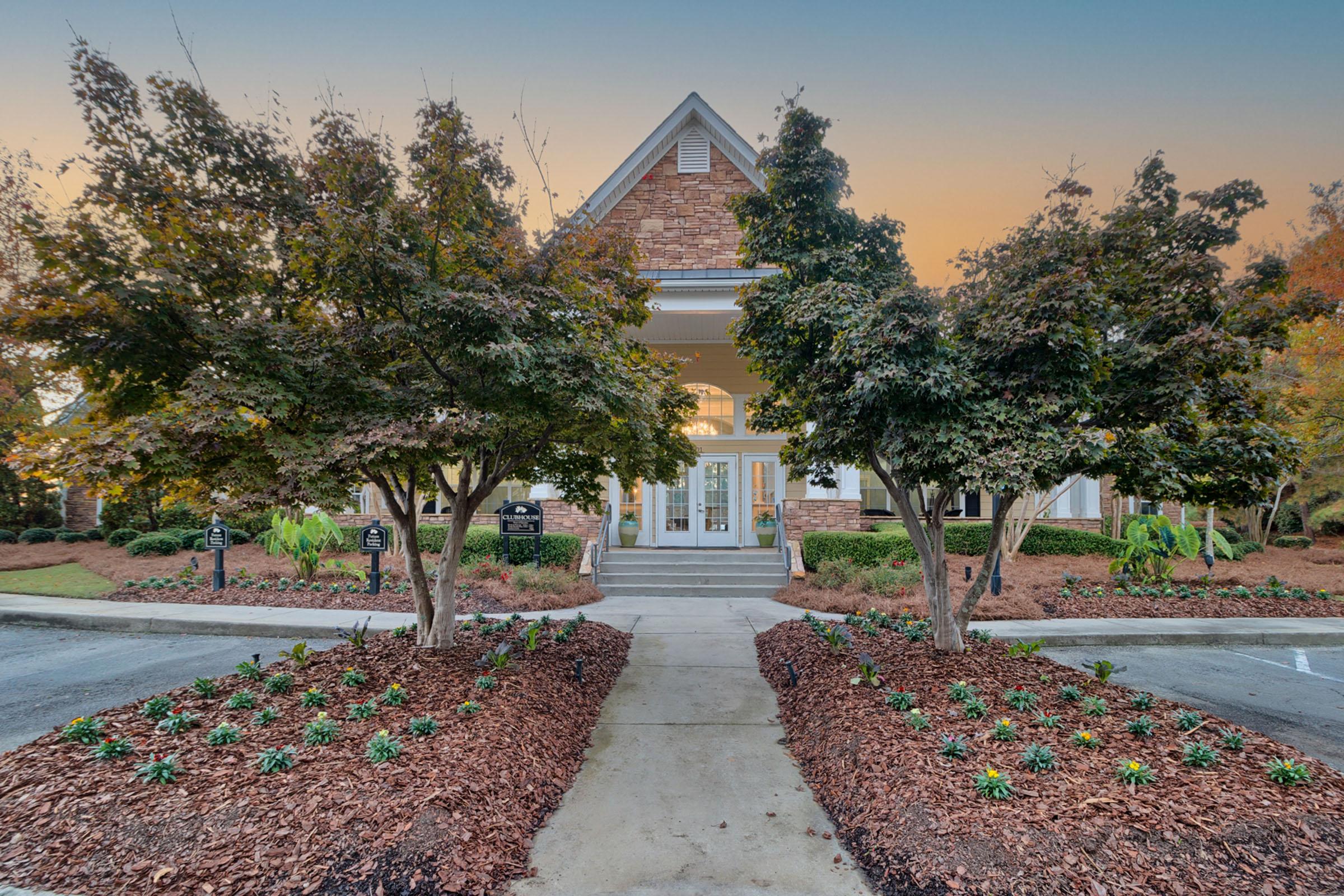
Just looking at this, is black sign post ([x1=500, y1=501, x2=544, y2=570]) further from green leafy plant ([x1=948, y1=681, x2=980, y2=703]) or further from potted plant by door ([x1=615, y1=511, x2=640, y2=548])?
green leafy plant ([x1=948, y1=681, x2=980, y2=703])

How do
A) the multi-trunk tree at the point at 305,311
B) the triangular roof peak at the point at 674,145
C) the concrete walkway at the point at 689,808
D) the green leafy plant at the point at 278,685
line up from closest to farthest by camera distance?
1. the concrete walkway at the point at 689,808
2. the multi-trunk tree at the point at 305,311
3. the green leafy plant at the point at 278,685
4. the triangular roof peak at the point at 674,145

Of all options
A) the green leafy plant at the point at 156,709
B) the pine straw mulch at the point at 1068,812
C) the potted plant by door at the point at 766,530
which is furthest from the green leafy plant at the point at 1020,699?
the potted plant by door at the point at 766,530

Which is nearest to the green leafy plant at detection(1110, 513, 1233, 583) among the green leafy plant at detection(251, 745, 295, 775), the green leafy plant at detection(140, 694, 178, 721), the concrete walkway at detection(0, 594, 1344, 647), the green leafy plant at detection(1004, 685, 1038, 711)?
the concrete walkway at detection(0, 594, 1344, 647)

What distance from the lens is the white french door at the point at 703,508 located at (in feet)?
45.9

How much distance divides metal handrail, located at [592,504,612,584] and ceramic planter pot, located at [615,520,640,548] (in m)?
0.27

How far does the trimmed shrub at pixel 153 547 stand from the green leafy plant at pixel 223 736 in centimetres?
1370

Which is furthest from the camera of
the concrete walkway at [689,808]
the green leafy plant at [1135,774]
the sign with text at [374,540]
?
the sign with text at [374,540]

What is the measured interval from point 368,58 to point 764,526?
36.7 feet

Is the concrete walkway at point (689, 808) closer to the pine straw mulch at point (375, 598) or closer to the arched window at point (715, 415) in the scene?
the pine straw mulch at point (375, 598)

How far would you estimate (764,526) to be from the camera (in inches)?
544

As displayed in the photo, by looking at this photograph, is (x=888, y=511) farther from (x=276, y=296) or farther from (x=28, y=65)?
(x=28, y=65)

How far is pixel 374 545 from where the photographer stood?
955 centimetres

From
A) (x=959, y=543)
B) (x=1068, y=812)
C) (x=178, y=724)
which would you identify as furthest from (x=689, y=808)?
(x=959, y=543)

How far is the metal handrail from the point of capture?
11.3 metres
